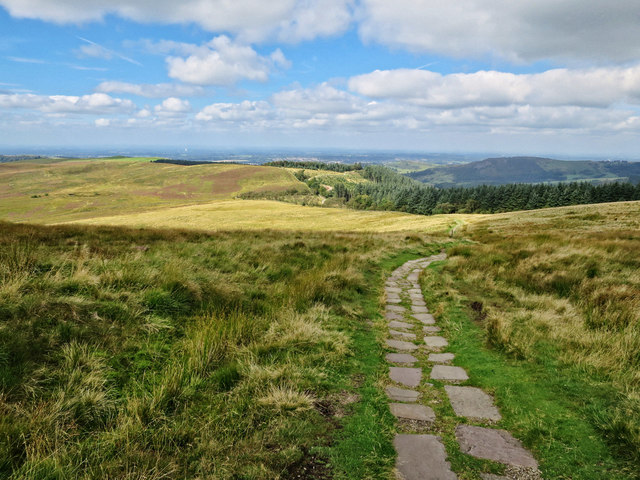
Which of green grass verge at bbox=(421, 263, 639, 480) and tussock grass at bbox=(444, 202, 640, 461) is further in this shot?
tussock grass at bbox=(444, 202, 640, 461)

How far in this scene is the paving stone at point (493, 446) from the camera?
3361 millimetres

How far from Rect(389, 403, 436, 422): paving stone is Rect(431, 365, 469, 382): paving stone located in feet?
3.28

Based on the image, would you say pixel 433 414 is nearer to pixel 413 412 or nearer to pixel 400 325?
pixel 413 412

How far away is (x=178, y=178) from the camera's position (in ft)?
610

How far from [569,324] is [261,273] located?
7524 mm

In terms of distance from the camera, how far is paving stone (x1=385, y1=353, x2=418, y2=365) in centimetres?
571

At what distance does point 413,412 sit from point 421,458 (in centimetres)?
85

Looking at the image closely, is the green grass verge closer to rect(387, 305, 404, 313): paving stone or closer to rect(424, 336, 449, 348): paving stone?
rect(424, 336, 449, 348): paving stone

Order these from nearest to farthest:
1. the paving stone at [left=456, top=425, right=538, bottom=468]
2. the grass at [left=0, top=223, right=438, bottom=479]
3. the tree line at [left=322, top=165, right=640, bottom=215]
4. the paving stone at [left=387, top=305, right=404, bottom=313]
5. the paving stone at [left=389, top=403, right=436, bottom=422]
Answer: the grass at [left=0, top=223, right=438, bottom=479] < the paving stone at [left=456, top=425, right=538, bottom=468] < the paving stone at [left=389, top=403, right=436, bottom=422] < the paving stone at [left=387, top=305, right=404, bottom=313] < the tree line at [left=322, top=165, right=640, bottom=215]

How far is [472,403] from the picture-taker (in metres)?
4.41

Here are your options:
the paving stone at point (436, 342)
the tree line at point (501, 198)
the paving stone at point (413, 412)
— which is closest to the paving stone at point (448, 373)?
the paving stone at point (436, 342)

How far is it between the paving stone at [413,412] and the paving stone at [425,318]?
11.9ft

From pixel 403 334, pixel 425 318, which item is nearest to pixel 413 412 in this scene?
pixel 403 334

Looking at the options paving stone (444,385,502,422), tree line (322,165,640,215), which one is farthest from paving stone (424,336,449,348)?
tree line (322,165,640,215)
